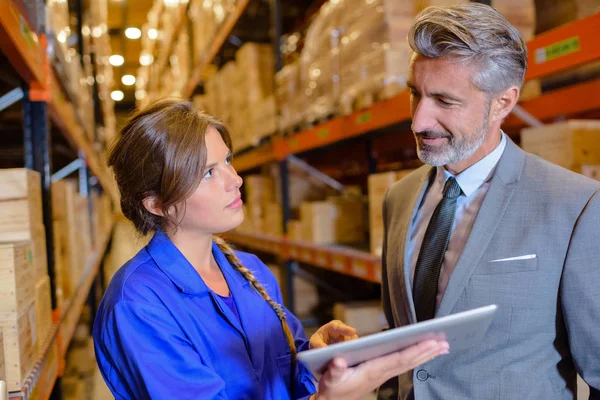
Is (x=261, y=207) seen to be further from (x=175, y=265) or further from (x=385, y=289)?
(x=175, y=265)

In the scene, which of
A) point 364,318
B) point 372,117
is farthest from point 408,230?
point 364,318

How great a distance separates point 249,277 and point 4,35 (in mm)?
1096

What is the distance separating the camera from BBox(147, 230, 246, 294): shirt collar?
4.74 ft

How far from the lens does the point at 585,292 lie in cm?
134

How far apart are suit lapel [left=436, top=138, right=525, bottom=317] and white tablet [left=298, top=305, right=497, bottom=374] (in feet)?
1.22

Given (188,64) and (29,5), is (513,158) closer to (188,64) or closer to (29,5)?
(29,5)

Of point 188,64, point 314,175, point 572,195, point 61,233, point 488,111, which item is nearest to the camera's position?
point 572,195

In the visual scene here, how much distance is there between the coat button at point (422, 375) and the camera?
1.56 m

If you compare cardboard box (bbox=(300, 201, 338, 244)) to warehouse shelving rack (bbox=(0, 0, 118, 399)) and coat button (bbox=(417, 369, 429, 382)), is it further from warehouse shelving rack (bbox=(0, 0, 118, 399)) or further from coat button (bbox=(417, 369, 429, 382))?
coat button (bbox=(417, 369, 429, 382))

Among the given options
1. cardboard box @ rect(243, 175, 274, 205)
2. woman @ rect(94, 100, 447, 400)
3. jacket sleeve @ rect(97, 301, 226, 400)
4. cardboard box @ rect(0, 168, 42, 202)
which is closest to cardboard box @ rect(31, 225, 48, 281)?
cardboard box @ rect(0, 168, 42, 202)

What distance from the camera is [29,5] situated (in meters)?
2.32

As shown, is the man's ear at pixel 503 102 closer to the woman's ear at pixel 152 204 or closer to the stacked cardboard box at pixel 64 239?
the woman's ear at pixel 152 204

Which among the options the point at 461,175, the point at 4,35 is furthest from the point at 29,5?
the point at 461,175

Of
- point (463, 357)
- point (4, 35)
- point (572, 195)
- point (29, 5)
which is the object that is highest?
point (29, 5)
